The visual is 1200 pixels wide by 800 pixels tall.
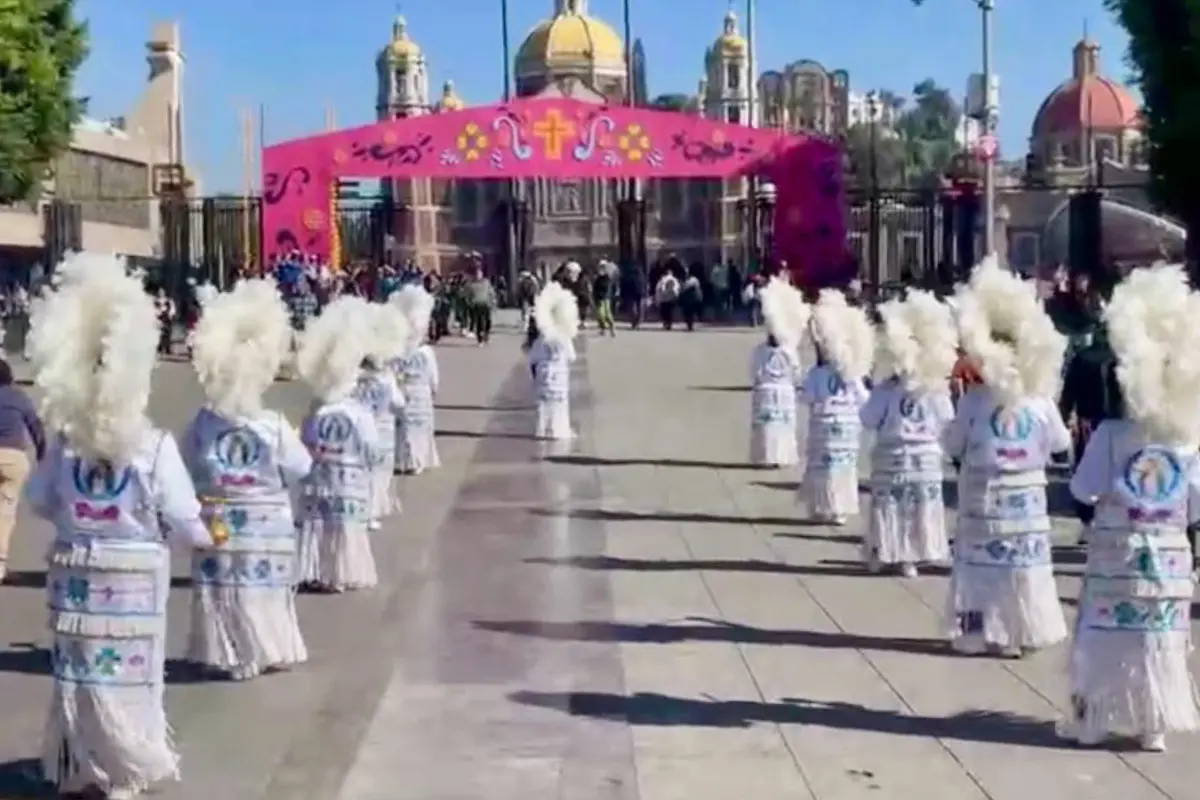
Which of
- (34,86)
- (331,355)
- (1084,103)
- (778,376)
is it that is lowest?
(778,376)

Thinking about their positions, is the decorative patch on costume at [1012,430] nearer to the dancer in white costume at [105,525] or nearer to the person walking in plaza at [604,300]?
the dancer in white costume at [105,525]

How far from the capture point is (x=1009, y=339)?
11.0 meters

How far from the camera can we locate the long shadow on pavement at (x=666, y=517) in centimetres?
1712

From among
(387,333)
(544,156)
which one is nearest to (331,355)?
(387,333)

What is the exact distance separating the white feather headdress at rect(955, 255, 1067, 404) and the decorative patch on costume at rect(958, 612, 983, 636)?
3.63 ft

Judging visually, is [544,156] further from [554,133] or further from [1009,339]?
[1009,339]

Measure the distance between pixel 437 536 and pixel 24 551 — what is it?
300cm

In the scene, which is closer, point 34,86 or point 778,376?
point 778,376

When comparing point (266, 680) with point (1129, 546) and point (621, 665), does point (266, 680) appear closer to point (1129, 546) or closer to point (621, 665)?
point (621, 665)

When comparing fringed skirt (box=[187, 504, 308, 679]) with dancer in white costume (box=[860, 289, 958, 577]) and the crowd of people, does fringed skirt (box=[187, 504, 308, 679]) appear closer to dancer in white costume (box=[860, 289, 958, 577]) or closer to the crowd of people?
the crowd of people

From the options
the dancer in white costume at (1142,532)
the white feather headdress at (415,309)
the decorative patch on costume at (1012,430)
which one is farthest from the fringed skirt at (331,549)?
the white feather headdress at (415,309)

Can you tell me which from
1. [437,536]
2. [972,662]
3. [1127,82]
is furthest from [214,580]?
[1127,82]

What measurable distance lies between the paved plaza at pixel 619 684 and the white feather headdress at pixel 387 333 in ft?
4.41

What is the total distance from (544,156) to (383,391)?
1970 centimetres
